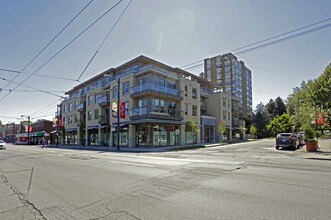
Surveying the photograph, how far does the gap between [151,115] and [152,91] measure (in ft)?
11.0

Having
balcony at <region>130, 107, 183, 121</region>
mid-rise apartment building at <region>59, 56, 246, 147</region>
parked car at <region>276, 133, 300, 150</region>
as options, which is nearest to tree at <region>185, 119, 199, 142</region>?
mid-rise apartment building at <region>59, 56, 246, 147</region>

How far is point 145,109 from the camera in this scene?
32156mm

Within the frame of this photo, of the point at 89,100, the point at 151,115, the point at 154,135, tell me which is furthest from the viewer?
the point at 89,100

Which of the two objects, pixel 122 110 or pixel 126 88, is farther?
pixel 126 88

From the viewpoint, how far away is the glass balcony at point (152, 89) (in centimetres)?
3178

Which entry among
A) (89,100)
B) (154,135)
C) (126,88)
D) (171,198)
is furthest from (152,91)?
(171,198)

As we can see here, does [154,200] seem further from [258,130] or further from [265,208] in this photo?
[258,130]

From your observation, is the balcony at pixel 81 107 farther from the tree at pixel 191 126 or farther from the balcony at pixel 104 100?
the tree at pixel 191 126

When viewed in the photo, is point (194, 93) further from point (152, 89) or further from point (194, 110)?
point (152, 89)

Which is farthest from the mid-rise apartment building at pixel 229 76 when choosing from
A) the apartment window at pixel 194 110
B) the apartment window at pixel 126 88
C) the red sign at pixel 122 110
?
the red sign at pixel 122 110

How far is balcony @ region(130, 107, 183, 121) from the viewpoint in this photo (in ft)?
104

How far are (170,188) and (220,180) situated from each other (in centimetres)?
200

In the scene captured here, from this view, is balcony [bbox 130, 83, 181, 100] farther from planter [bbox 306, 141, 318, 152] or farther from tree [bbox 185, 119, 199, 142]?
planter [bbox 306, 141, 318, 152]

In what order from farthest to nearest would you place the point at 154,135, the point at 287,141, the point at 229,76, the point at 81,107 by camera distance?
the point at 229,76 → the point at 81,107 → the point at 154,135 → the point at 287,141
